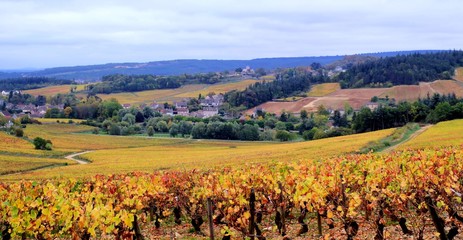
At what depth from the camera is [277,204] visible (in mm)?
17031

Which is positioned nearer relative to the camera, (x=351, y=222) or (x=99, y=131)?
(x=351, y=222)

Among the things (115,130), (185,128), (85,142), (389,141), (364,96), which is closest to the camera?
(389,141)

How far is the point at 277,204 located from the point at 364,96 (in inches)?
6461

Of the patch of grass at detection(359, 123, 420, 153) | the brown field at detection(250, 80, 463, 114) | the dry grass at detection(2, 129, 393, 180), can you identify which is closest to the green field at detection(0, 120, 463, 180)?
the dry grass at detection(2, 129, 393, 180)

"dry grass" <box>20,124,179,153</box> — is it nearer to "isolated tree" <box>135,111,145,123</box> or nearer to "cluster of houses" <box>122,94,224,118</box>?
"isolated tree" <box>135,111,145,123</box>

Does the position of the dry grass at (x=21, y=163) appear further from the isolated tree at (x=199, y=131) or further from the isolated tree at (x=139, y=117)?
the isolated tree at (x=139, y=117)

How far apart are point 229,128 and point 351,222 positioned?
9801 centimetres

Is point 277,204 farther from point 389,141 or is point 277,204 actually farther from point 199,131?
point 199,131

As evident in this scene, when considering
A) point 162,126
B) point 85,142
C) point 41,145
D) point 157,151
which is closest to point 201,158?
point 157,151

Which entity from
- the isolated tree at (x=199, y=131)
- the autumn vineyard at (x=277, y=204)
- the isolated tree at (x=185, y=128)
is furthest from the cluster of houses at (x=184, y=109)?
the autumn vineyard at (x=277, y=204)

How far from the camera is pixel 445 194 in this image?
14.4 meters

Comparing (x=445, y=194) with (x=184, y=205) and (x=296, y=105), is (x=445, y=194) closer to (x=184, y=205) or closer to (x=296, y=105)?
(x=184, y=205)

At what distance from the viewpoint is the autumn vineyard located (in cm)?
1284

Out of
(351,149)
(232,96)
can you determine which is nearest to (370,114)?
(351,149)
